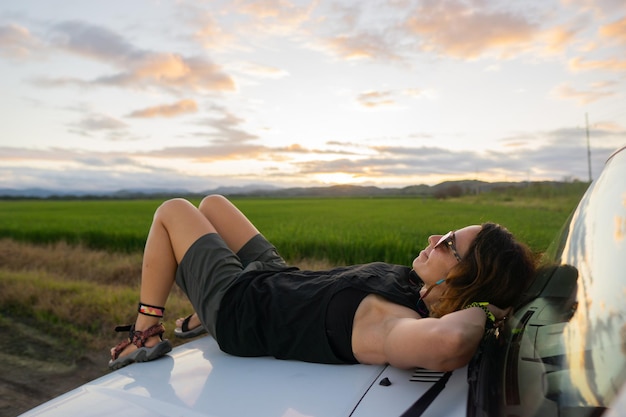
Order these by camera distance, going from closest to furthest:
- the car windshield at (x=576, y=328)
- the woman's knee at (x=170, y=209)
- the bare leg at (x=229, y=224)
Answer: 1. the car windshield at (x=576, y=328)
2. the woman's knee at (x=170, y=209)
3. the bare leg at (x=229, y=224)

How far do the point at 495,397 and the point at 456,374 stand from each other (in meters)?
0.37

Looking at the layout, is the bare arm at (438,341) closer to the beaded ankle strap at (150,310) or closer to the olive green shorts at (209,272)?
the olive green shorts at (209,272)

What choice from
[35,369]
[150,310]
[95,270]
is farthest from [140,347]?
[95,270]

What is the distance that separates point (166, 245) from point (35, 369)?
2538 millimetres

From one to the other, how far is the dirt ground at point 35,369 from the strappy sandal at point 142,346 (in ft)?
5.11

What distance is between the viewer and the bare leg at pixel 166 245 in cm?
296

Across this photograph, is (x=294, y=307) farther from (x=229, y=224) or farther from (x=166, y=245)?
(x=229, y=224)

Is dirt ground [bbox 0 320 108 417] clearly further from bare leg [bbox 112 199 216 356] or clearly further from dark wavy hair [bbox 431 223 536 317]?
dark wavy hair [bbox 431 223 536 317]

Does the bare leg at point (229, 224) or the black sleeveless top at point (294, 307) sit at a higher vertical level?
the bare leg at point (229, 224)

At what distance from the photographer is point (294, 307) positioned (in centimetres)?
237

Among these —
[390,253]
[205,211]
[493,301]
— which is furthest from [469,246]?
[390,253]

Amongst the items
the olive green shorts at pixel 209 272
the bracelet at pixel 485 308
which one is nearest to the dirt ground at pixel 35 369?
the olive green shorts at pixel 209 272

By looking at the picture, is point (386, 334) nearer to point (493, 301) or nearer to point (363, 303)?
point (363, 303)

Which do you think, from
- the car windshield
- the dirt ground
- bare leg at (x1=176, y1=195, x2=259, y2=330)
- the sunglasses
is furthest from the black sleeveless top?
the dirt ground
